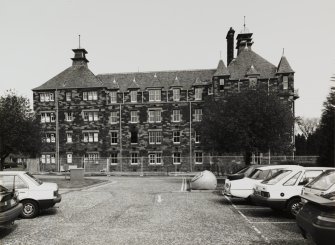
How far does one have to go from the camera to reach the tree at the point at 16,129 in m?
28.4

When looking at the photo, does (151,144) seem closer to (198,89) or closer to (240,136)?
(198,89)

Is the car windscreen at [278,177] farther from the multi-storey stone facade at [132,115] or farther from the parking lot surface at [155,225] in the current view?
the multi-storey stone facade at [132,115]

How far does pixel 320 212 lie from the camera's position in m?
7.38

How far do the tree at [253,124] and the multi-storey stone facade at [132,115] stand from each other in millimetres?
21075

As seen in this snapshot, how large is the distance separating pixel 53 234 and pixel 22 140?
71.0ft

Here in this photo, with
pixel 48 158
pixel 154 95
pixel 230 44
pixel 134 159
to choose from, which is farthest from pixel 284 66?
pixel 48 158

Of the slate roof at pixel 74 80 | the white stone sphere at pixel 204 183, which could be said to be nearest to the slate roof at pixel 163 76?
the slate roof at pixel 74 80

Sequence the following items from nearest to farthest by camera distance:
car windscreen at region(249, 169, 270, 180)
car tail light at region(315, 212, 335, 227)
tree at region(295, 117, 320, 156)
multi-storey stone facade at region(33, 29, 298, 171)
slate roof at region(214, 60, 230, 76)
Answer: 1. car tail light at region(315, 212, 335, 227)
2. car windscreen at region(249, 169, 270, 180)
3. slate roof at region(214, 60, 230, 76)
4. multi-storey stone facade at region(33, 29, 298, 171)
5. tree at region(295, 117, 320, 156)

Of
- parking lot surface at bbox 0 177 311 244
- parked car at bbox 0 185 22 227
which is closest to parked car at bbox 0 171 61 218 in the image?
parking lot surface at bbox 0 177 311 244

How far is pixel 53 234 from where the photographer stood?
32.2 ft

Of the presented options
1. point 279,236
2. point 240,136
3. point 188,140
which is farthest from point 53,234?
point 188,140

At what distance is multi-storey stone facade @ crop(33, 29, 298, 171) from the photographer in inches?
1976

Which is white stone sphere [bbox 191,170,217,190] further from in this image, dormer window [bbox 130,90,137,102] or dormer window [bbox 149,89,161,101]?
dormer window [bbox 130,90,137,102]

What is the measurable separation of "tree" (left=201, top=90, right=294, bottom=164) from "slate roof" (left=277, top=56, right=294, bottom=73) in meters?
20.1
